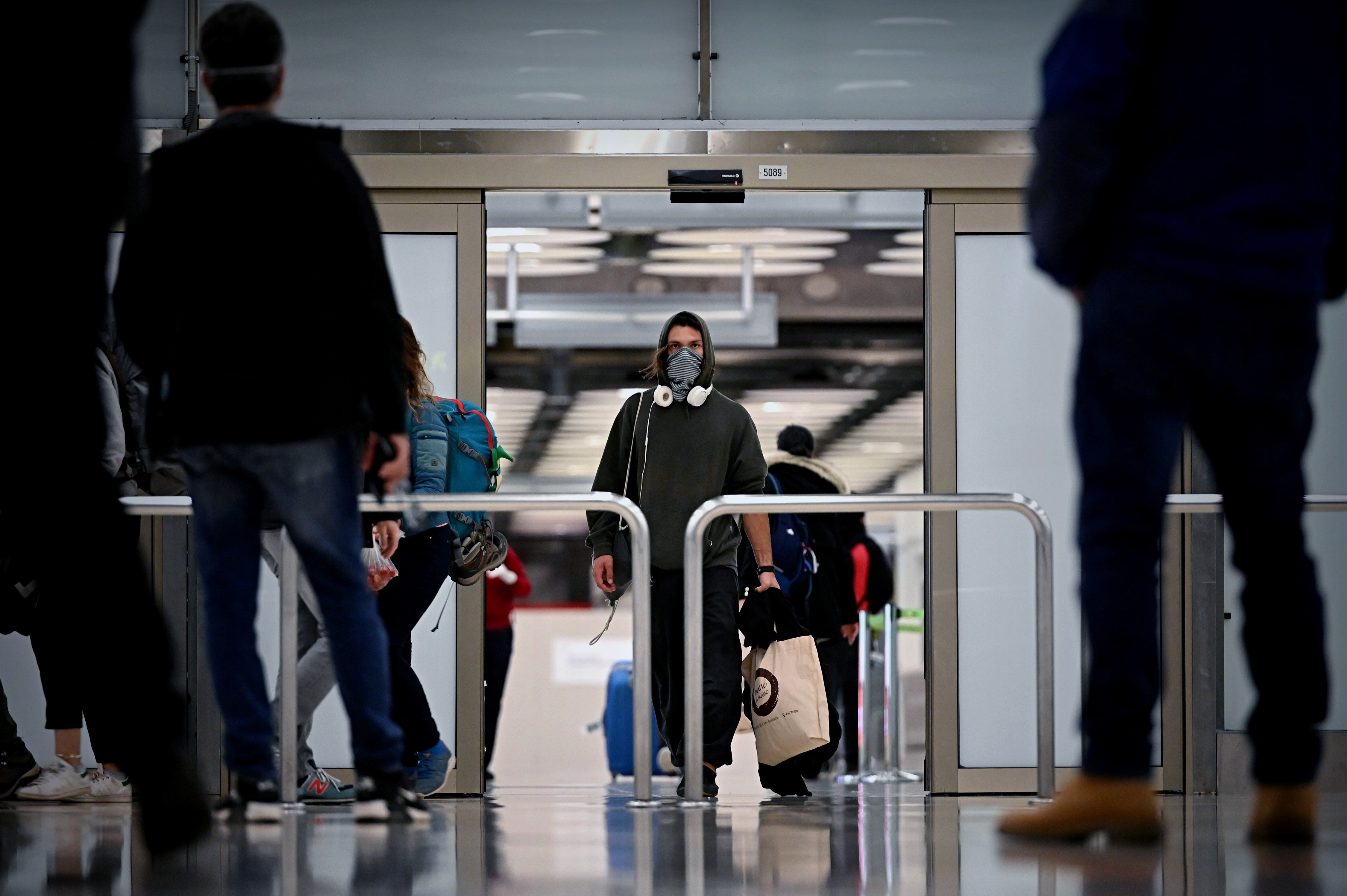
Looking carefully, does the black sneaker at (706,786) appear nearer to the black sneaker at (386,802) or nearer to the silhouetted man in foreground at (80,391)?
the black sneaker at (386,802)

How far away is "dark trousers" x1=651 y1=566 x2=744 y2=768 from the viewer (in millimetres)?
5914

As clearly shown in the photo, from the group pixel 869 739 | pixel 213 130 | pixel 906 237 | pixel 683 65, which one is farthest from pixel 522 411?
pixel 213 130

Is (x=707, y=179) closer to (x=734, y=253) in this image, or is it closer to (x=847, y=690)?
(x=847, y=690)

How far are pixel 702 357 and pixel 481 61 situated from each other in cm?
196

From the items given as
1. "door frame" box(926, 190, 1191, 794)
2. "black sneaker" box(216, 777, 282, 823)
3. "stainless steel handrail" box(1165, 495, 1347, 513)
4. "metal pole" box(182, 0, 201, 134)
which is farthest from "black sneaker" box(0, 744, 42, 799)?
"stainless steel handrail" box(1165, 495, 1347, 513)

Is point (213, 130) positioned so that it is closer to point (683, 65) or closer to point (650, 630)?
point (650, 630)

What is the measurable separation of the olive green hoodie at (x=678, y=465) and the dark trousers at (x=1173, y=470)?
3.17 m

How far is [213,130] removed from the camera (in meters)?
3.40

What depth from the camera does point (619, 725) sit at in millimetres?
10383

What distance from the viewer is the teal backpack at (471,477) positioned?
5.81 metres

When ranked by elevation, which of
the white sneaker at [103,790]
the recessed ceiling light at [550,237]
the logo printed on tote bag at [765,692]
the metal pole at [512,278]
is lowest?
the white sneaker at [103,790]

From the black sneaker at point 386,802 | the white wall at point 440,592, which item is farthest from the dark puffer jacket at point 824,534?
the black sneaker at point 386,802

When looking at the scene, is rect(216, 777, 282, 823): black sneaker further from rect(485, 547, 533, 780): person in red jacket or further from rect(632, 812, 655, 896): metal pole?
rect(485, 547, 533, 780): person in red jacket

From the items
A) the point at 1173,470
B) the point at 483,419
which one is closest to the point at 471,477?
the point at 483,419
